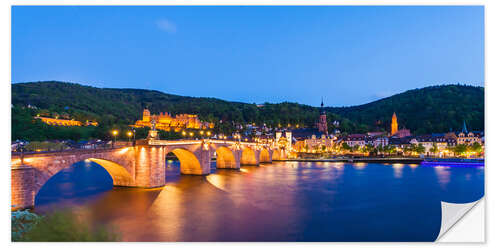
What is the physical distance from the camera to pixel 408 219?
18.0 m

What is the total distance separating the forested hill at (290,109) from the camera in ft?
245

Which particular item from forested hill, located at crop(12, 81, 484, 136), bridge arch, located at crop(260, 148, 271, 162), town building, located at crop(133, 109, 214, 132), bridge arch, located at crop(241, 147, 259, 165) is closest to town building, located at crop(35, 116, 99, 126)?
forested hill, located at crop(12, 81, 484, 136)

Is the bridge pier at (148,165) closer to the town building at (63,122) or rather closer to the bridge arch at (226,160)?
the bridge arch at (226,160)

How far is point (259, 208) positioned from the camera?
19.7 metres

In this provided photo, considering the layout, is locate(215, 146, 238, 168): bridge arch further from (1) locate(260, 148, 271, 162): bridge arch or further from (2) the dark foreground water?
(1) locate(260, 148, 271, 162): bridge arch

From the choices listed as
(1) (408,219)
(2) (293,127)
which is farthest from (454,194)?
(2) (293,127)

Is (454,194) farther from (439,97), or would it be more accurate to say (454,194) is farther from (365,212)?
(439,97)

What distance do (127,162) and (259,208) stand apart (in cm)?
906

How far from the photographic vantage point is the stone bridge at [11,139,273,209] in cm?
1494

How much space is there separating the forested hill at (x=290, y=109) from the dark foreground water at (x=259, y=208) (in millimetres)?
36493

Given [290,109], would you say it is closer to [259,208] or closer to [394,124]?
[394,124]

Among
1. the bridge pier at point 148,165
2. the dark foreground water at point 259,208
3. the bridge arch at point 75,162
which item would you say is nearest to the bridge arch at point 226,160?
the dark foreground water at point 259,208
